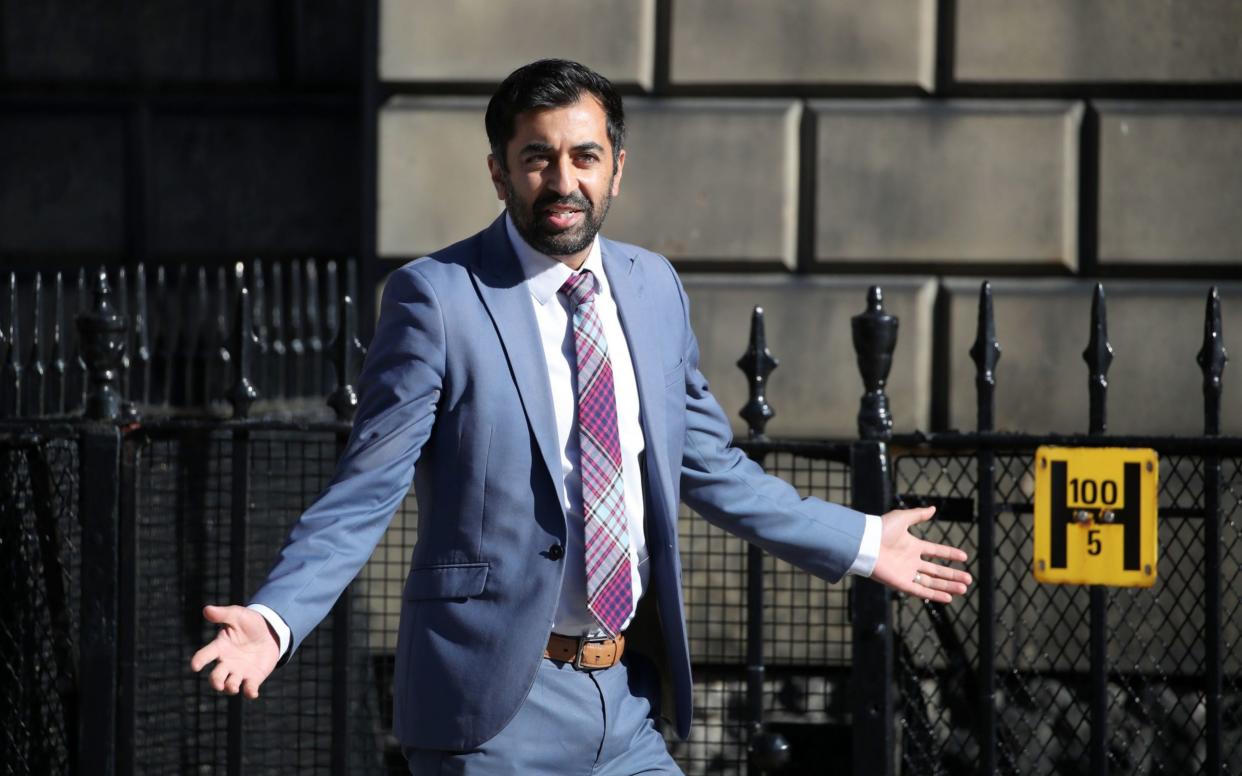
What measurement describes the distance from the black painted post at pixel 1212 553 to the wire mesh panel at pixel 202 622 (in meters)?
2.35

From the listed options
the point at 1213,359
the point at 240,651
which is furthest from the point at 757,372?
the point at 240,651

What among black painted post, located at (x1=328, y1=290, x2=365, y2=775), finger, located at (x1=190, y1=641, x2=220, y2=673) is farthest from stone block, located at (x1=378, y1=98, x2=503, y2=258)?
finger, located at (x1=190, y1=641, x2=220, y2=673)

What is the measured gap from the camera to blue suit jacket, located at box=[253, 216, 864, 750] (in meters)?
2.64

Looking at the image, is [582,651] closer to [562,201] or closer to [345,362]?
[562,201]

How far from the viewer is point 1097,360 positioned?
4.14 m

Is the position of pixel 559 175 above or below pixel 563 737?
above

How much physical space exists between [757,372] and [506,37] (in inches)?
92.3

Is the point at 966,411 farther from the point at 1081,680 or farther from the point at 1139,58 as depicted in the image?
the point at 1139,58

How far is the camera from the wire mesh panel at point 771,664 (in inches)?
195

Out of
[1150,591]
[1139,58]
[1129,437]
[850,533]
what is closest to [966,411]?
[1150,591]

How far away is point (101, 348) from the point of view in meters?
4.30

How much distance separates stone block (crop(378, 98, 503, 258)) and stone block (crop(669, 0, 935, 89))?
2.83 ft

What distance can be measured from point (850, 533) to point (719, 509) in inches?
10.0

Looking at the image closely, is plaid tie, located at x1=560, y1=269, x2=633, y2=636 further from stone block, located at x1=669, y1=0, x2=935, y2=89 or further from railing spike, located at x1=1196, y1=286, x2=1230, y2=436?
stone block, located at x1=669, y1=0, x2=935, y2=89
